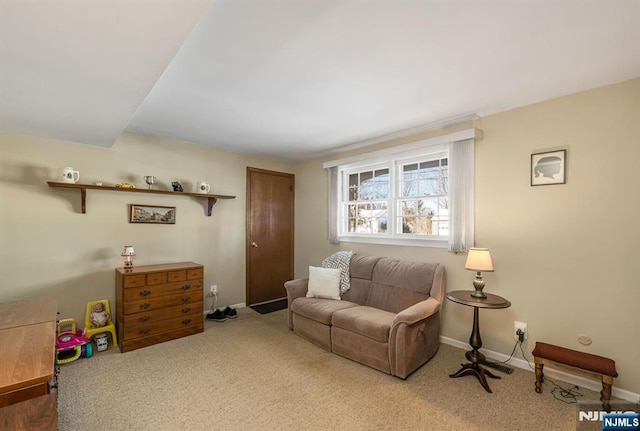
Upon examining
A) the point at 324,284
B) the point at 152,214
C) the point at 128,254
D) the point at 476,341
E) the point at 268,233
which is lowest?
the point at 476,341

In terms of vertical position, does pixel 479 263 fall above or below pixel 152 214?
below

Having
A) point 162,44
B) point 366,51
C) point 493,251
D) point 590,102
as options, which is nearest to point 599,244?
point 493,251

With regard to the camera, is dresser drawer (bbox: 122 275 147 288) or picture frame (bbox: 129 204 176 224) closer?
dresser drawer (bbox: 122 275 147 288)

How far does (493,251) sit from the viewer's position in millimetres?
2779

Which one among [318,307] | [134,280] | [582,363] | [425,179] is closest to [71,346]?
[134,280]

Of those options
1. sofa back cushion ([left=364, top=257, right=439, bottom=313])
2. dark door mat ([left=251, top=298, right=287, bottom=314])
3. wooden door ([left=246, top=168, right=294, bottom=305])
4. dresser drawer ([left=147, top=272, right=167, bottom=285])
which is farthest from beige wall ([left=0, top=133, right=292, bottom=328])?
sofa back cushion ([left=364, top=257, right=439, bottom=313])

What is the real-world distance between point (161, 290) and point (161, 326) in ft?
1.29

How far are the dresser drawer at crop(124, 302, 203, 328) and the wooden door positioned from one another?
1.20 metres

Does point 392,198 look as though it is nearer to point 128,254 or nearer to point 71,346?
point 128,254

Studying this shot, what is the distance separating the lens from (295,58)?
1858mm

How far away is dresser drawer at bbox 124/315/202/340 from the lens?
2.89 meters

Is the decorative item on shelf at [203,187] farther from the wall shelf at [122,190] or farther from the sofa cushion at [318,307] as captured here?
the sofa cushion at [318,307]

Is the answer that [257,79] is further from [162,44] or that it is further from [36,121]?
[36,121]

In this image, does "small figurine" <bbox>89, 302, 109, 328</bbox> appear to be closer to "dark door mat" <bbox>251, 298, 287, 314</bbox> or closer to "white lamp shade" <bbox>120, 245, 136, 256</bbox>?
"white lamp shade" <bbox>120, 245, 136, 256</bbox>
